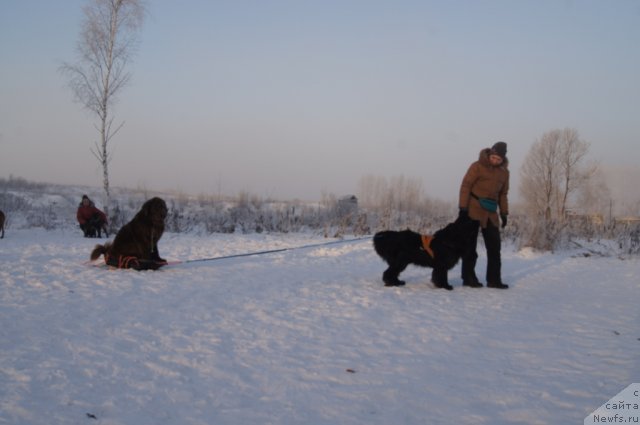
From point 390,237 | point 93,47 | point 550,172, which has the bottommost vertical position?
point 390,237

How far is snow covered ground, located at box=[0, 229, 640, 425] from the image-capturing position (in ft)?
7.97

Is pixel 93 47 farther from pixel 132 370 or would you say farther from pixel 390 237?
pixel 132 370

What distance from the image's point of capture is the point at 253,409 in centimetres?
241

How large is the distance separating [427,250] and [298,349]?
3.01 meters

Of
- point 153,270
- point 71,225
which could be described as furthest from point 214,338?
point 71,225

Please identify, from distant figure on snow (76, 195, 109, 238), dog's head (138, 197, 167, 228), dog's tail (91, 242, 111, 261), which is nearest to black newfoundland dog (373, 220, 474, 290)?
dog's head (138, 197, 167, 228)

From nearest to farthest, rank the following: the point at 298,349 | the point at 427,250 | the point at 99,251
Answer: the point at 298,349 < the point at 427,250 < the point at 99,251

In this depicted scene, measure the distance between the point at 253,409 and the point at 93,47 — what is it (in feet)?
53.8

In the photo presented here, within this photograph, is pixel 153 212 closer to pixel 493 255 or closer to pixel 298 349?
pixel 298 349

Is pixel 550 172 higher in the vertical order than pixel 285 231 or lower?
higher

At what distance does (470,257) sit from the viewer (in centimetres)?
620

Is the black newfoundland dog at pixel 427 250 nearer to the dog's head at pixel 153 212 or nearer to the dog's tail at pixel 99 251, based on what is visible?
the dog's head at pixel 153 212

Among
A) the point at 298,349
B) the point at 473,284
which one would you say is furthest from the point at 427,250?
the point at 298,349

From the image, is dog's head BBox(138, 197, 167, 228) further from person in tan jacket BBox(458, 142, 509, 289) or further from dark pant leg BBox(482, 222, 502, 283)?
dark pant leg BBox(482, 222, 502, 283)
